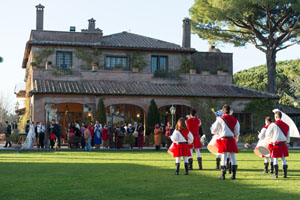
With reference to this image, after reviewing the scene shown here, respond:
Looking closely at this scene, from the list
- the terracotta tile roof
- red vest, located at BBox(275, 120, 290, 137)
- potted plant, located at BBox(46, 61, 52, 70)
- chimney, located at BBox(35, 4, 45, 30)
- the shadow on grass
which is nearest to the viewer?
the shadow on grass

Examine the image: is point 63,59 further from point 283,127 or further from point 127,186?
point 127,186

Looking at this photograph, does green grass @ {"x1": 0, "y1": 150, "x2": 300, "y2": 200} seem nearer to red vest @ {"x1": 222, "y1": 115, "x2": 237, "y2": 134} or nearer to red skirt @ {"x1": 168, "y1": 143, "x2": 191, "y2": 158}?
red skirt @ {"x1": 168, "y1": 143, "x2": 191, "y2": 158}

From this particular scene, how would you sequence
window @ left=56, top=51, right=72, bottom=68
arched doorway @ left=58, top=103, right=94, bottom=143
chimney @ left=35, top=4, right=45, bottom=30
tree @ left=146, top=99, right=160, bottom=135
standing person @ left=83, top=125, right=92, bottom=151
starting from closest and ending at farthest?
standing person @ left=83, top=125, right=92, bottom=151, tree @ left=146, top=99, right=160, bottom=135, arched doorway @ left=58, top=103, right=94, bottom=143, window @ left=56, top=51, right=72, bottom=68, chimney @ left=35, top=4, right=45, bottom=30

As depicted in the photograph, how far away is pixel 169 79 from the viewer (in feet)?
133

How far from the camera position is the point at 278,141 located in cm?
1366

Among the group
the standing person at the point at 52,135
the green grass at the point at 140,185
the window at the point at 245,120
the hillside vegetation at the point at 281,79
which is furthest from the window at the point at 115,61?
the green grass at the point at 140,185

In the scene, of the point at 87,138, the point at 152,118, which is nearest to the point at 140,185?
the point at 87,138

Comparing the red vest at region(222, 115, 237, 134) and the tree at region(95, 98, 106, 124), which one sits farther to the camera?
the tree at region(95, 98, 106, 124)

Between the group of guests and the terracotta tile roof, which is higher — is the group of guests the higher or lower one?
the lower one

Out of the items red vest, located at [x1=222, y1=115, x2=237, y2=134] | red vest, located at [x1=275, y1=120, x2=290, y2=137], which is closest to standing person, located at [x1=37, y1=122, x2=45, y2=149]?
red vest, located at [x1=222, y1=115, x2=237, y2=134]

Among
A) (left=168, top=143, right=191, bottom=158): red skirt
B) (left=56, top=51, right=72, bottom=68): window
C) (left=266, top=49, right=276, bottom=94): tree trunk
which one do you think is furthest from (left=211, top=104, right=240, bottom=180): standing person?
(left=266, top=49, right=276, bottom=94): tree trunk

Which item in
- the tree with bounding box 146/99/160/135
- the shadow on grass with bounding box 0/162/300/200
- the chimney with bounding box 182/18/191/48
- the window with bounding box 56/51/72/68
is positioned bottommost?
the shadow on grass with bounding box 0/162/300/200

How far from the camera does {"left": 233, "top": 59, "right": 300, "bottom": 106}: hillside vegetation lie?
51.9 m

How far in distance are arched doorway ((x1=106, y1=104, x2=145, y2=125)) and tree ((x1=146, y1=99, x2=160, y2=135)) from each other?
1340 mm
